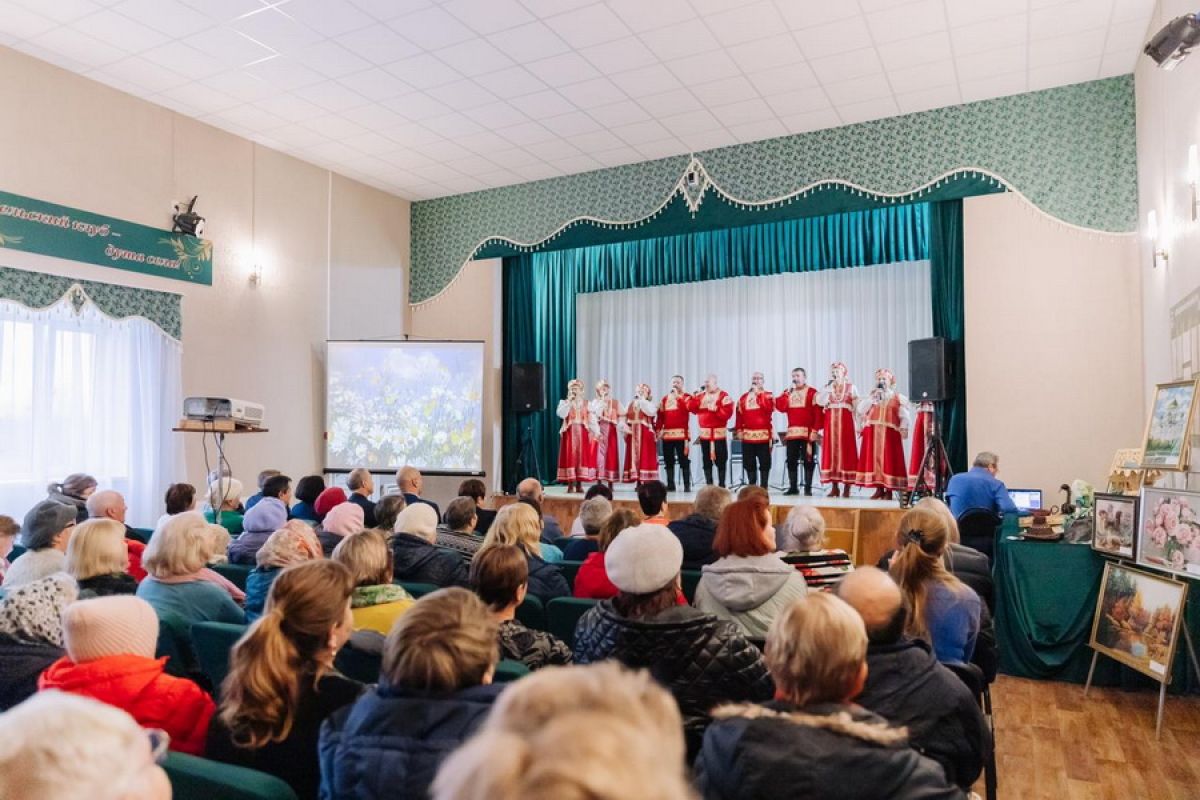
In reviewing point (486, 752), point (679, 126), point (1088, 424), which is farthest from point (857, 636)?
point (679, 126)

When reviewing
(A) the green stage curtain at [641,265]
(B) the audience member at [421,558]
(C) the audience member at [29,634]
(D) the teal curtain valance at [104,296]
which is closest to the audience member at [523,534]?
(B) the audience member at [421,558]

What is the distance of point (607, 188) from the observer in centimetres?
888

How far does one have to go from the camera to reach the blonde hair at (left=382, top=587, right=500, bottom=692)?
138 cm

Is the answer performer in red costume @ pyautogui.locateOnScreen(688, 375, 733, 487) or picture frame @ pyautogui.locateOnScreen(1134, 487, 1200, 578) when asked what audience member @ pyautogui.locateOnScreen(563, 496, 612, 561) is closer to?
picture frame @ pyautogui.locateOnScreen(1134, 487, 1200, 578)

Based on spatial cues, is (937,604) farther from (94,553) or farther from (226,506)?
(226,506)

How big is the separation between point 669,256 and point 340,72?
414 cm

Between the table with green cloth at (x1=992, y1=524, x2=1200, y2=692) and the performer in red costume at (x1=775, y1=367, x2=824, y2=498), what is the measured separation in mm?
3396

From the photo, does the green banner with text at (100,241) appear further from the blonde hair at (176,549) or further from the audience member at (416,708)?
the audience member at (416,708)

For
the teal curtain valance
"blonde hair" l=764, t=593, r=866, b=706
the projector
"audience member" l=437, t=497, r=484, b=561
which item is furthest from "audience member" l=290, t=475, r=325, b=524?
"blonde hair" l=764, t=593, r=866, b=706

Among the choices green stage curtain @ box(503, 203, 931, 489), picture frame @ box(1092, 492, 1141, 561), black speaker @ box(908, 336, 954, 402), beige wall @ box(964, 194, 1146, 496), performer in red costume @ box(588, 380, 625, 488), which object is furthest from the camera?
performer in red costume @ box(588, 380, 625, 488)

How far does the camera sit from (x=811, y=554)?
3271mm

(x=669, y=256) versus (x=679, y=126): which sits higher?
(x=679, y=126)

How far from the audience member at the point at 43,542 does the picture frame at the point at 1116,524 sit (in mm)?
4626

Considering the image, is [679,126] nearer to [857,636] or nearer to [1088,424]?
[1088,424]
